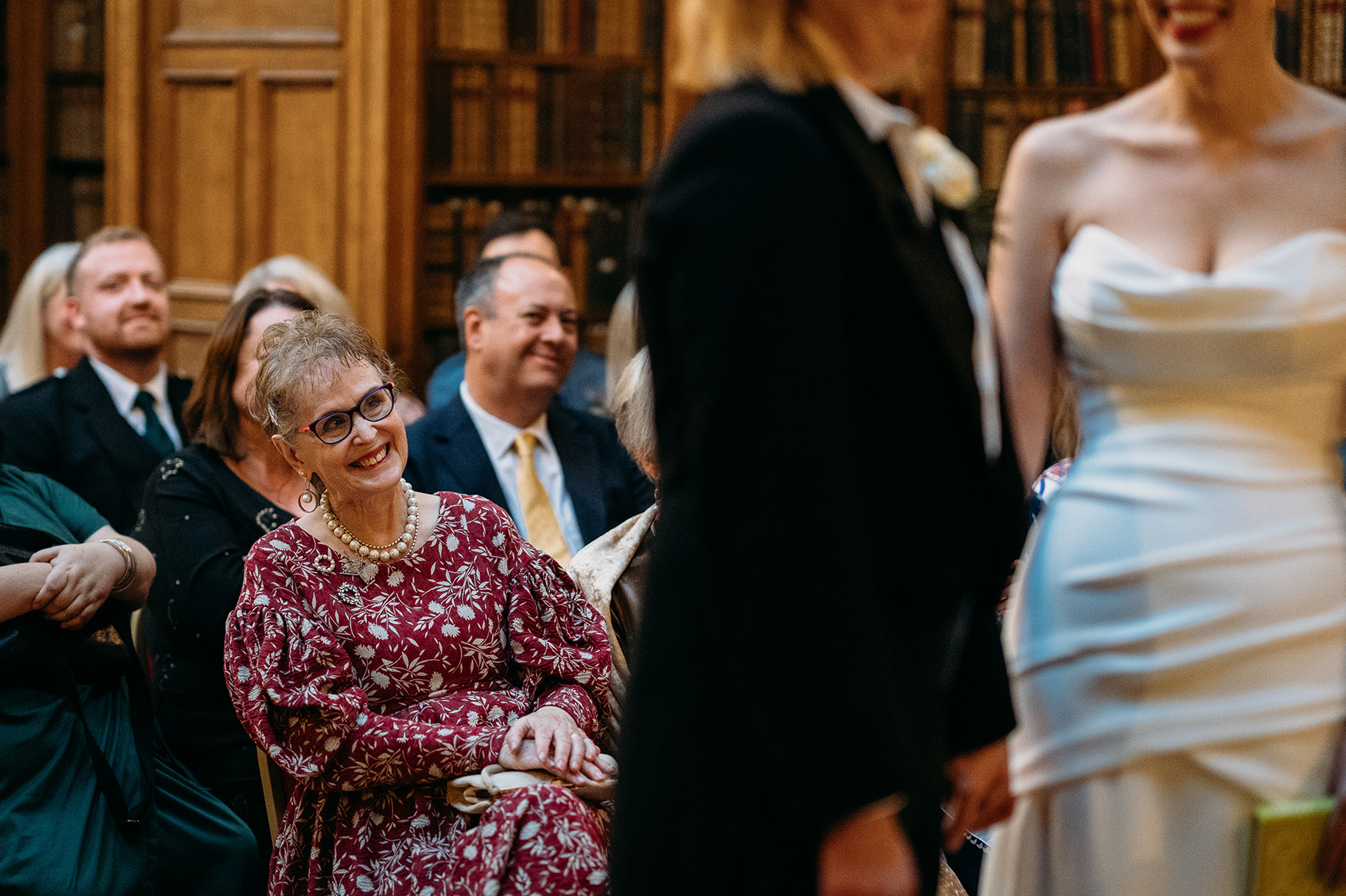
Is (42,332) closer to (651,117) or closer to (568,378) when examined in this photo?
(568,378)

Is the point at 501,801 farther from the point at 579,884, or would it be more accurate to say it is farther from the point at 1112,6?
the point at 1112,6

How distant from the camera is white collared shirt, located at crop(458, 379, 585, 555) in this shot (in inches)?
131

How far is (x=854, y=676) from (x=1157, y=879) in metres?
0.66

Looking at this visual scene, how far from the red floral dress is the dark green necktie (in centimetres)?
182

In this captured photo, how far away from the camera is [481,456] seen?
3.27m

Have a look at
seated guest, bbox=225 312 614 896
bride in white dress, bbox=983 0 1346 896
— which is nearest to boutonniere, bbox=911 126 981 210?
bride in white dress, bbox=983 0 1346 896

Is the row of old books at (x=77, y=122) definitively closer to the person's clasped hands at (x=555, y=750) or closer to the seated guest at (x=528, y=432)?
the seated guest at (x=528, y=432)

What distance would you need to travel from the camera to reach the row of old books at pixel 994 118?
526 centimetres

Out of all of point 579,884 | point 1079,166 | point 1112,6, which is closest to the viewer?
point 1079,166

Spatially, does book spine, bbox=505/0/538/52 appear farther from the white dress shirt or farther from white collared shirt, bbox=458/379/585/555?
the white dress shirt

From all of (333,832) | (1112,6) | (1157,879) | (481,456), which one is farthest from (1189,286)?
(1112,6)

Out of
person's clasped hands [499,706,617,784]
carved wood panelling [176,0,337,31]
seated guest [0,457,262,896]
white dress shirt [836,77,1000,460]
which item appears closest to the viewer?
white dress shirt [836,77,1000,460]

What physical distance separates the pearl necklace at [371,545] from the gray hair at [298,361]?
155mm

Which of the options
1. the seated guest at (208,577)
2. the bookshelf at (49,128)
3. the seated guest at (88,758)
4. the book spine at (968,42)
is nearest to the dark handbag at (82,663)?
the seated guest at (88,758)
